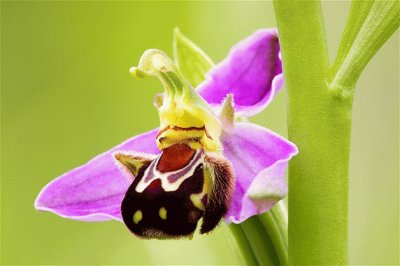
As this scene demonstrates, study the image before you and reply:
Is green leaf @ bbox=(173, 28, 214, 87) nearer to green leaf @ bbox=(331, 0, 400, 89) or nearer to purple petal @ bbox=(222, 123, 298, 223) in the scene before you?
purple petal @ bbox=(222, 123, 298, 223)

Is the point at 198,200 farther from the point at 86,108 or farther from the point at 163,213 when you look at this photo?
the point at 86,108

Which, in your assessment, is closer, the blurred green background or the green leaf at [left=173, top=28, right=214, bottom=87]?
the green leaf at [left=173, top=28, right=214, bottom=87]

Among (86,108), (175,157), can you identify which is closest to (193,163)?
(175,157)

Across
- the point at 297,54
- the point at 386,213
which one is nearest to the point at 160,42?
the point at 386,213

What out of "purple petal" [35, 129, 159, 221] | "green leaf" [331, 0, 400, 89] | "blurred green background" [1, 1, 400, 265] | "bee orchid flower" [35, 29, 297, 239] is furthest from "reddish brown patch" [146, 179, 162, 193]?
"blurred green background" [1, 1, 400, 265]

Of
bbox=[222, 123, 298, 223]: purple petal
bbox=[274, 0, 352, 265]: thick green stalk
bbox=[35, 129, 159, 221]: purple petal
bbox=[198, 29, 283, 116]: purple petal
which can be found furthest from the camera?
bbox=[198, 29, 283, 116]: purple petal

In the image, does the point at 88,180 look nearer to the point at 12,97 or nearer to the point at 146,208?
the point at 146,208

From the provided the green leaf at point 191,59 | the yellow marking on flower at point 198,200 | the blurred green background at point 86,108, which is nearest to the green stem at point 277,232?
the yellow marking on flower at point 198,200
